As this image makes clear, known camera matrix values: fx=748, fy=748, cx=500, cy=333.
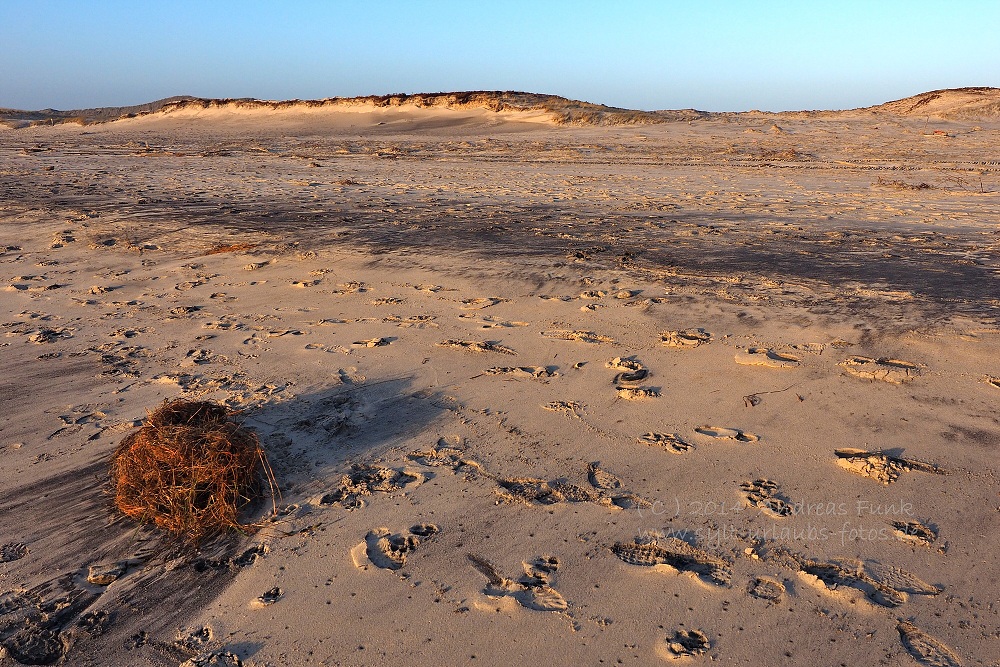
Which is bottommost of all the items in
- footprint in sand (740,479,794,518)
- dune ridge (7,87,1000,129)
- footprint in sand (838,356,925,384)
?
footprint in sand (740,479,794,518)

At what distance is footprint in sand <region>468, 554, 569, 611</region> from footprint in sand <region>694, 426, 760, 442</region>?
3.58 ft

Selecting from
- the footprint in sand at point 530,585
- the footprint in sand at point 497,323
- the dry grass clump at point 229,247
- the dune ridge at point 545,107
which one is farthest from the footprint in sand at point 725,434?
the dune ridge at point 545,107

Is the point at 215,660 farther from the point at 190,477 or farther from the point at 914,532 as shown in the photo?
the point at 914,532

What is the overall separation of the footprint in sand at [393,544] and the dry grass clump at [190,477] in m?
0.48

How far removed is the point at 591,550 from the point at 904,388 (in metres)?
1.98

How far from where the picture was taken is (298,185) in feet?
35.1

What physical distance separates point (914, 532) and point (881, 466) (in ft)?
1.29

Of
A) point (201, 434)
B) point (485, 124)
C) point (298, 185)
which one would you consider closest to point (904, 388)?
point (201, 434)

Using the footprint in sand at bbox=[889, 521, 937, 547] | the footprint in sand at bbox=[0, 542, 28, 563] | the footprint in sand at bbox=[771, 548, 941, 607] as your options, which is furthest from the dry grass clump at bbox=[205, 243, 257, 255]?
the footprint in sand at bbox=[889, 521, 937, 547]

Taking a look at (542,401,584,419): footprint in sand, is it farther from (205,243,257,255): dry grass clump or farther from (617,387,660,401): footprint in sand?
(205,243,257,255): dry grass clump

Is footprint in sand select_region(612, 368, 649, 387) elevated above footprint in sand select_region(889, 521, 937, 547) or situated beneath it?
elevated above

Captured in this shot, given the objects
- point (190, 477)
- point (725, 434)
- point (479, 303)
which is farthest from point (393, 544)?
point (479, 303)

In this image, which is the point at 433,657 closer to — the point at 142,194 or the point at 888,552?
the point at 888,552

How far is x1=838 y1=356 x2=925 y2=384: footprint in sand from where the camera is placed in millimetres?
3670
